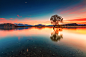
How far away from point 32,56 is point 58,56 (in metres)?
4.71

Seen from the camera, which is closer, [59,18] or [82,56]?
[82,56]

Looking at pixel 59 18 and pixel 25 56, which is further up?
pixel 59 18

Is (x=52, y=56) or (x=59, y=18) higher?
(x=59, y=18)

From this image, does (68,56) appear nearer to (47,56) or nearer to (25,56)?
(47,56)

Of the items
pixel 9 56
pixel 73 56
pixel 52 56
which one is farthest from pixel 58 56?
pixel 9 56

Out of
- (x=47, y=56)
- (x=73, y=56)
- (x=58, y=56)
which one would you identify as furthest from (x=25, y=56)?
(x=73, y=56)

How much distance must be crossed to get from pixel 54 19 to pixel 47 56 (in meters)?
89.5

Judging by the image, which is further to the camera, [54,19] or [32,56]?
[54,19]

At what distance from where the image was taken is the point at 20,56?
8398 millimetres

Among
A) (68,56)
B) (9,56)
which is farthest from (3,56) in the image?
(68,56)

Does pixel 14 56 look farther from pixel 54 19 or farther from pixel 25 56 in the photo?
pixel 54 19

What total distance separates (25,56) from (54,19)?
90.6 meters

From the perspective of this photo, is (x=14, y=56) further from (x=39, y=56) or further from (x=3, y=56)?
(x=39, y=56)

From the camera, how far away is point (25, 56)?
27.5 feet
